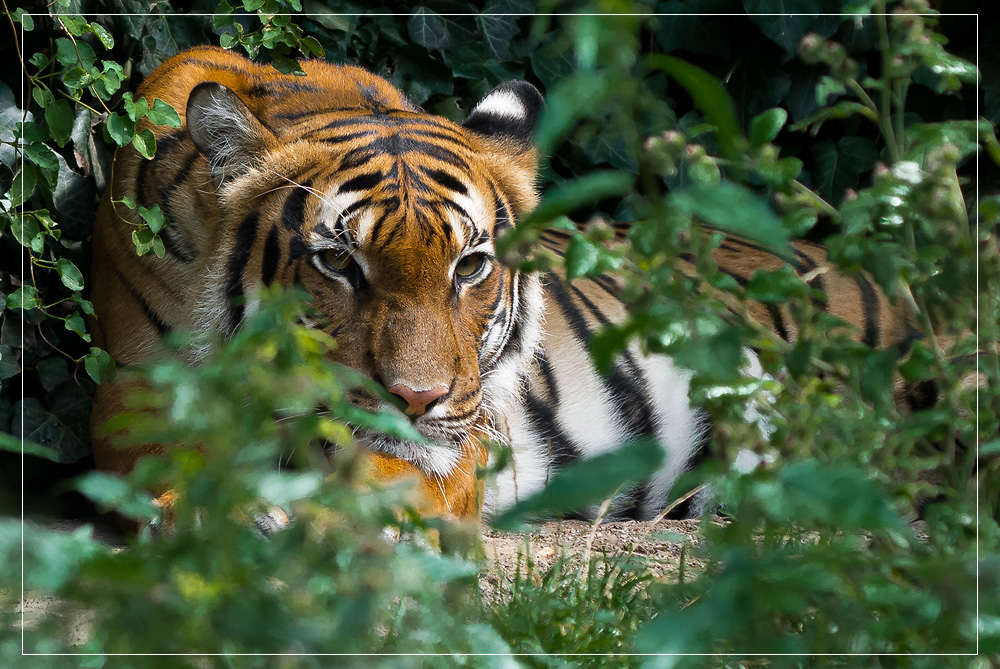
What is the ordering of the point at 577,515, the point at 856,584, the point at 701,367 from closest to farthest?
the point at 701,367 < the point at 856,584 < the point at 577,515

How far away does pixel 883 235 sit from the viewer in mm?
1360

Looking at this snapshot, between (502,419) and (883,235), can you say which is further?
(502,419)

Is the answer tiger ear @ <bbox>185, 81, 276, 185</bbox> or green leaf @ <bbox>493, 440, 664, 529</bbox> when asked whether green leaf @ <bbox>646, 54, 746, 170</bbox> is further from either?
tiger ear @ <bbox>185, 81, 276, 185</bbox>

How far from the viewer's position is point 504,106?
3.03 meters

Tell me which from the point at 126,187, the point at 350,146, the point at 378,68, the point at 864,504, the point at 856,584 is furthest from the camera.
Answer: the point at 378,68

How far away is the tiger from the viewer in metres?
2.42

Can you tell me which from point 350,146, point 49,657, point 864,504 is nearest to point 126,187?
point 350,146

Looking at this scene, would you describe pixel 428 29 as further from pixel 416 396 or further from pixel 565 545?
pixel 565 545

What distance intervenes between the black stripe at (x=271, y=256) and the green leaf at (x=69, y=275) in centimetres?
54

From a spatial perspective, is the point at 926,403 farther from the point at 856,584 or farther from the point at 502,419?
the point at 856,584

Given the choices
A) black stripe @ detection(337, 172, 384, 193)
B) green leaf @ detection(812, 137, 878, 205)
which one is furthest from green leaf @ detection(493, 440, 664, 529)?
green leaf @ detection(812, 137, 878, 205)

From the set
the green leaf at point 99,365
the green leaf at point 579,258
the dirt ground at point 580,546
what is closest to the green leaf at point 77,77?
the green leaf at point 99,365

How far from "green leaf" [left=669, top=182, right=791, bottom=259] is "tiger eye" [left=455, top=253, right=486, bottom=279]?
1659mm

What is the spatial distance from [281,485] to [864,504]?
20.5 inches
